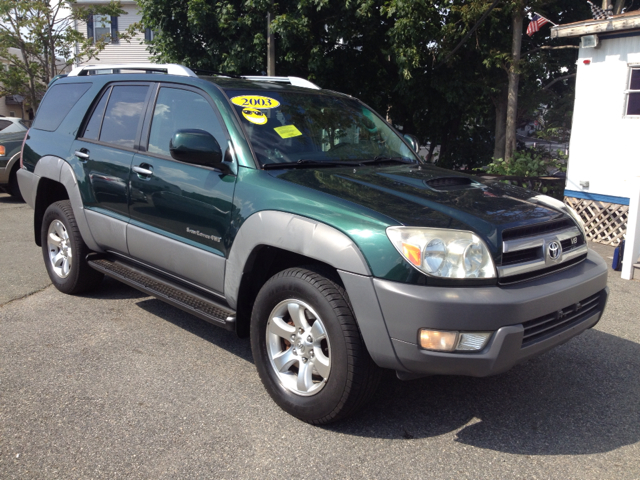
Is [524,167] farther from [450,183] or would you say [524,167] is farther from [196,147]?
[196,147]

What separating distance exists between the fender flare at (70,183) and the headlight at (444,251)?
304 centimetres

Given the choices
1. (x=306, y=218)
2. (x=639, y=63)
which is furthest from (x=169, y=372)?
(x=639, y=63)

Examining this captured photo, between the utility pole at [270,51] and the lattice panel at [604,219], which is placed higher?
the utility pole at [270,51]

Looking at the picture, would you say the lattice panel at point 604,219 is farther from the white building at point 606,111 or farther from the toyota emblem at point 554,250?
the toyota emblem at point 554,250

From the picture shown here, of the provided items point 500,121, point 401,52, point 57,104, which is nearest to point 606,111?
point 401,52

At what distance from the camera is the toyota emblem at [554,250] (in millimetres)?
3178

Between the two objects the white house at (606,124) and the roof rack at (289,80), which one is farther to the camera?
the white house at (606,124)

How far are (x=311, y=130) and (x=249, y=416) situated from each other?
1938 mm

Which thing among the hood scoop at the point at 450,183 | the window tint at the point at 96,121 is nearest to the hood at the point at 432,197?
the hood scoop at the point at 450,183

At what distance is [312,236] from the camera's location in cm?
307

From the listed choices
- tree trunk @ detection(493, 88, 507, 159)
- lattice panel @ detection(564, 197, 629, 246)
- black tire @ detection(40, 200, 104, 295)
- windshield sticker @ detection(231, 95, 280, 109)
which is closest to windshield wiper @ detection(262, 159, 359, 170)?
windshield sticker @ detection(231, 95, 280, 109)

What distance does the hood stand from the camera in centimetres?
297

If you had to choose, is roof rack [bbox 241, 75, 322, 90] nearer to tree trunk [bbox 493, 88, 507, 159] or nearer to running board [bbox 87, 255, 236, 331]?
running board [bbox 87, 255, 236, 331]

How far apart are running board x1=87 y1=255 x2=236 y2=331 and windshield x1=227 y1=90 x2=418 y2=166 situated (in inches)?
38.4
